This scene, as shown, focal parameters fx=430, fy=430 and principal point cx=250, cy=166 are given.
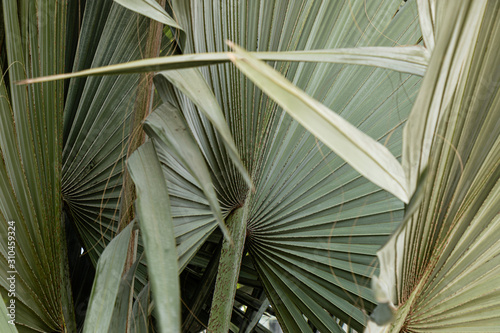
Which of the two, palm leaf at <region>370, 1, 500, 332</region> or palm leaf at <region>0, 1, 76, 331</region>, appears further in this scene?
palm leaf at <region>0, 1, 76, 331</region>

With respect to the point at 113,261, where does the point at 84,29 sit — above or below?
above

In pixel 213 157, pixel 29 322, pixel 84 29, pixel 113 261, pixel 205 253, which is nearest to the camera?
pixel 113 261

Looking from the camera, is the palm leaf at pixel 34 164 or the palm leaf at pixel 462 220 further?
the palm leaf at pixel 34 164

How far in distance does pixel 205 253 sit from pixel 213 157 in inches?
15.2

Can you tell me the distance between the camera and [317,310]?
0.72 metres

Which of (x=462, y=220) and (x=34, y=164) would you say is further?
(x=34, y=164)

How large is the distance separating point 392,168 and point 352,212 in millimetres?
439

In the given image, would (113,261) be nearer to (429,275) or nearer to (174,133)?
(174,133)

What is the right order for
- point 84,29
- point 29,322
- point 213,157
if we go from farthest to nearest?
point 84,29 < point 213,157 < point 29,322

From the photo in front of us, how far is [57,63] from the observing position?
0.63 metres

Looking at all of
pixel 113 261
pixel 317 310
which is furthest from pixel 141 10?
pixel 317 310

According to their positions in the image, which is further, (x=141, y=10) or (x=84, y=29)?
(x=84, y=29)

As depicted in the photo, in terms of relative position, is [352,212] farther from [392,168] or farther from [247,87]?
[392,168]

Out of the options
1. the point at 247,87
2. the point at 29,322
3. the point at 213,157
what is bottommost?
the point at 29,322
